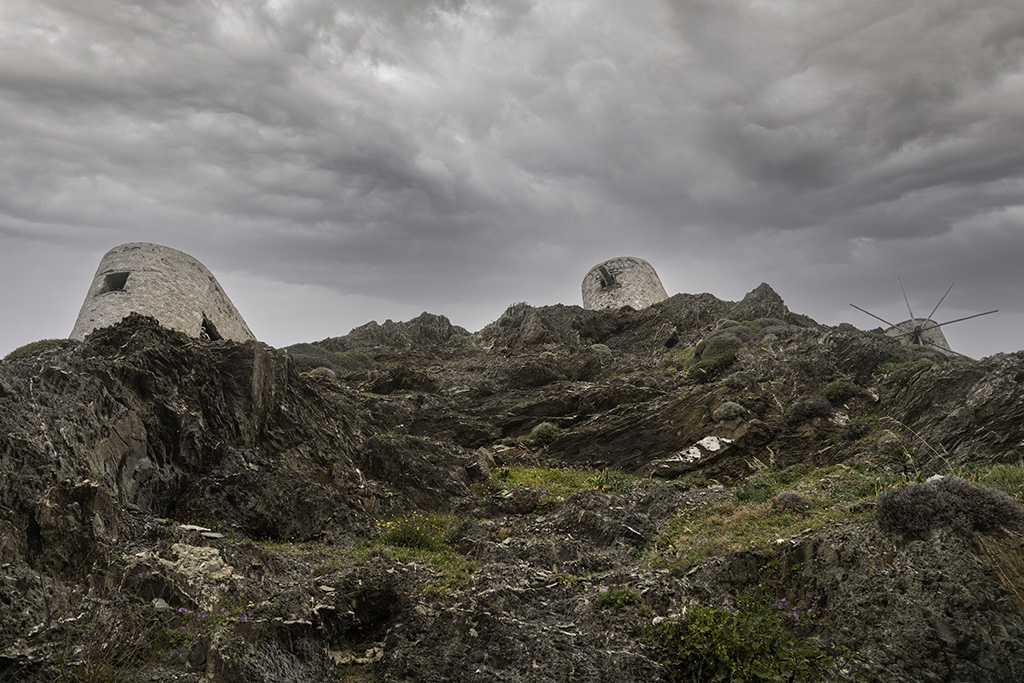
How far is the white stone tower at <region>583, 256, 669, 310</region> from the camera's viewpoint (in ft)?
140

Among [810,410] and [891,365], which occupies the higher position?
[891,365]

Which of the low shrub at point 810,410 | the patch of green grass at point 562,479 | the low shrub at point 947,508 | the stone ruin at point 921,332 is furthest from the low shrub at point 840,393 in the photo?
the stone ruin at point 921,332

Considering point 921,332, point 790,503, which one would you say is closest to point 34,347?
point 790,503

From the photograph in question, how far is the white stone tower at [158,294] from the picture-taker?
26812mm

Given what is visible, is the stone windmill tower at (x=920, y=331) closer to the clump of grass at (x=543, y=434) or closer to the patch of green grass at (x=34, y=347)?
the clump of grass at (x=543, y=434)

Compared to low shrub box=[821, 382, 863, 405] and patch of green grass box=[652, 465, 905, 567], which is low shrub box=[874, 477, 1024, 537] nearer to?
patch of green grass box=[652, 465, 905, 567]

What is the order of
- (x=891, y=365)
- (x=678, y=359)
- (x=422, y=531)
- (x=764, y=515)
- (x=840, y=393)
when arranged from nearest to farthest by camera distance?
(x=764, y=515) → (x=422, y=531) → (x=840, y=393) → (x=891, y=365) → (x=678, y=359)

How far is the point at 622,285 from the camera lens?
1737 inches

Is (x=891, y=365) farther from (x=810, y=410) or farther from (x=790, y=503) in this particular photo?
(x=790, y=503)

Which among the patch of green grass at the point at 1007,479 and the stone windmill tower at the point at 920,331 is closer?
the patch of green grass at the point at 1007,479

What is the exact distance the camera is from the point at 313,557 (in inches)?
440

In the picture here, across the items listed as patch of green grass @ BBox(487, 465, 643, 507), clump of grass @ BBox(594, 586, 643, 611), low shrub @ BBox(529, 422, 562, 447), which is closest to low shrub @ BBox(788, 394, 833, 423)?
patch of green grass @ BBox(487, 465, 643, 507)

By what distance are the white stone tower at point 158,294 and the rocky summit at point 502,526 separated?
1320 cm

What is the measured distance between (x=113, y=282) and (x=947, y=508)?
32.5m
